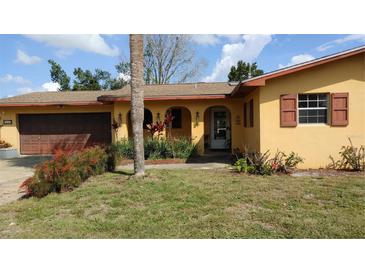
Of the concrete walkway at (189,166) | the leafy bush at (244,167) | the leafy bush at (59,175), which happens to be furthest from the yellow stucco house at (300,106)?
the leafy bush at (59,175)

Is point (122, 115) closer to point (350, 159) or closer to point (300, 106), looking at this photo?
point (300, 106)

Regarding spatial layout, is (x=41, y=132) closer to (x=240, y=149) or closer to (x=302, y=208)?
(x=240, y=149)

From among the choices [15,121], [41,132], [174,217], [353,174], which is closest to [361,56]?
[353,174]

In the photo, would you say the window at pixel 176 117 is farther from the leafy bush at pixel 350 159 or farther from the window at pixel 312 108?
the leafy bush at pixel 350 159

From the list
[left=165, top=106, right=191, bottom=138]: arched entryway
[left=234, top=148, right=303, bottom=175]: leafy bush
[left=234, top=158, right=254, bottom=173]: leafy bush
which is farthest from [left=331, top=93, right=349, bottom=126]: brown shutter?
[left=165, top=106, right=191, bottom=138]: arched entryway

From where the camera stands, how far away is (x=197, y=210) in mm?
4582

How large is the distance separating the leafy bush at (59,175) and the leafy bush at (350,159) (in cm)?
767

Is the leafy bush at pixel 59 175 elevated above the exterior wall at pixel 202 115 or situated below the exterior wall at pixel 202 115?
below

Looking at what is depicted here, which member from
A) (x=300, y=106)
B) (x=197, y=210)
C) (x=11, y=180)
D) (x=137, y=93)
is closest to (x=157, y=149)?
(x=137, y=93)

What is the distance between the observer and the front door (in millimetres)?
14016

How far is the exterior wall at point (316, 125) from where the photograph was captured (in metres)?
7.93

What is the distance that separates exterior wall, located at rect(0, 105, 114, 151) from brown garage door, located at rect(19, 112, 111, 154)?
0.22 m

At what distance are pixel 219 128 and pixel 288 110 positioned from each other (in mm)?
6219

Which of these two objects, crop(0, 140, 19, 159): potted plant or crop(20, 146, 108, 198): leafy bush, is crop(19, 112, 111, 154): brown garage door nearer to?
crop(0, 140, 19, 159): potted plant
